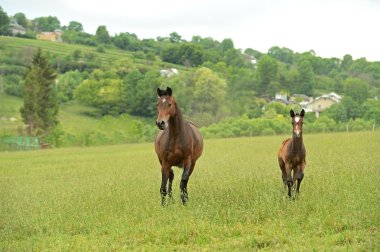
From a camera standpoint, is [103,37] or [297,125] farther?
[103,37]

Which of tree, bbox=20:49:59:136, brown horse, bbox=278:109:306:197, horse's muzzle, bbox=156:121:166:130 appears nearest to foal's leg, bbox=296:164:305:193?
brown horse, bbox=278:109:306:197

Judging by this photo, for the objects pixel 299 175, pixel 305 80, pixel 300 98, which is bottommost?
pixel 299 175

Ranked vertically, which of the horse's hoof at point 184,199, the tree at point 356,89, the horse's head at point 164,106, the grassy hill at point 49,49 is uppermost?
the grassy hill at point 49,49

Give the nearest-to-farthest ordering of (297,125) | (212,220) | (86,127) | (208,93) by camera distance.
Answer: (212,220), (297,125), (86,127), (208,93)

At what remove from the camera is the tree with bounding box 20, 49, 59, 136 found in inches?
2992

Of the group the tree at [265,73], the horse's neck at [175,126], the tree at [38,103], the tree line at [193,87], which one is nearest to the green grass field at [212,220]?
the horse's neck at [175,126]

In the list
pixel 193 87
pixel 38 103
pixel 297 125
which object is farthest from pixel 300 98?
pixel 297 125

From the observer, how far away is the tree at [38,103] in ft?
249

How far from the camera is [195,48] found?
171 metres

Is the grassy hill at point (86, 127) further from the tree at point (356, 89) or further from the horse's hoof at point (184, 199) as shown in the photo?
the horse's hoof at point (184, 199)

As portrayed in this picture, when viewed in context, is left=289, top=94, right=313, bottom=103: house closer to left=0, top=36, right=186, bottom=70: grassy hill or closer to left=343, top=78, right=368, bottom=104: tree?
left=343, top=78, right=368, bottom=104: tree

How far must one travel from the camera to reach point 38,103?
76.2m

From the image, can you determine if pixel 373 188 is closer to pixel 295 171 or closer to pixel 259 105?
pixel 295 171

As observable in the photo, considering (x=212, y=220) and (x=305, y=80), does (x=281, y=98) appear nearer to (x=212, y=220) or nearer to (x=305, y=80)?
(x=305, y=80)
